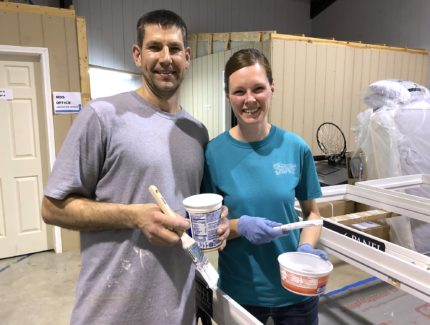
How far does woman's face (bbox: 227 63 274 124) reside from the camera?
3.78 feet

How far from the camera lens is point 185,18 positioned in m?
7.39

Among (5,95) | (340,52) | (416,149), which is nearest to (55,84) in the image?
(5,95)

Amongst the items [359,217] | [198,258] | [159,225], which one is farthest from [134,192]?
[359,217]

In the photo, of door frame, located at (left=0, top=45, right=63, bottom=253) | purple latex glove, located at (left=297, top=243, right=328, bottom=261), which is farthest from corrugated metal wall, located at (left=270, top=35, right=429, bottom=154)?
purple latex glove, located at (left=297, top=243, right=328, bottom=261)

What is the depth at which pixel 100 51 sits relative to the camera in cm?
649

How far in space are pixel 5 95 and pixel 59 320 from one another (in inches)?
90.0

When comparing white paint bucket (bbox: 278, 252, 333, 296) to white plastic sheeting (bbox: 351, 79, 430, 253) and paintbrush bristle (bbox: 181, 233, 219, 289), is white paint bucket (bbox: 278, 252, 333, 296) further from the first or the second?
white plastic sheeting (bbox: 351, 79, 430, 253)

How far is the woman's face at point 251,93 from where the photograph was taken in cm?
115

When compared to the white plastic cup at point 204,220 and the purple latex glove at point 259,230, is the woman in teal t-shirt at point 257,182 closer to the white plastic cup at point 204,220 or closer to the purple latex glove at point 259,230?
the purple latex glove at point 259,230

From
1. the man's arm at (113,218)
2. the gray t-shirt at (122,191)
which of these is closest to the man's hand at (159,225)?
the man's arm at (113,218)

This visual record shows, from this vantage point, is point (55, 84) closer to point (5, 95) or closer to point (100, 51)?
point (5, 95)

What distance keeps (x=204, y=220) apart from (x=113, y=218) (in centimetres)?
26

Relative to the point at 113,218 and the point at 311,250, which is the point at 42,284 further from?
the point at 311,250

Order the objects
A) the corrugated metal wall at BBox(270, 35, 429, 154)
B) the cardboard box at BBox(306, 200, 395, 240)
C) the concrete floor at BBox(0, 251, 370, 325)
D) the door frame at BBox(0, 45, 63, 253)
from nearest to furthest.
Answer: the cardboard box at BBox(306, 200, 395, 240) < the concrete floor at BBox(0, 251, 370, 325) < the door frame at BBox(0, 45, 63, 253) < the corrugated metal wall at BBox(270, 35, 429, 154)
